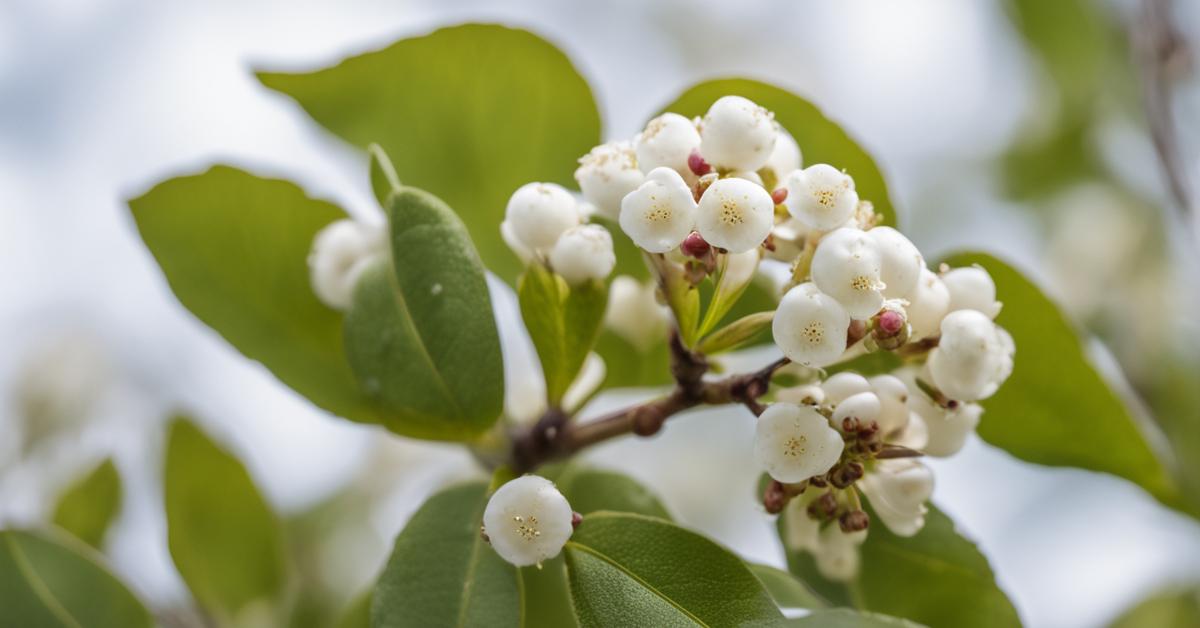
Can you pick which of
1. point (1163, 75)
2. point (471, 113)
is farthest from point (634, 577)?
point (1163, 75)

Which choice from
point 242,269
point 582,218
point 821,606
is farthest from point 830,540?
point 242,269

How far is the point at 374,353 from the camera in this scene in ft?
2.94

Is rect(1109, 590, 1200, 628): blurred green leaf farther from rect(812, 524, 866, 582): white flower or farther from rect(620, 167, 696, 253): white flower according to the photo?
rect(620, 167, 696, 253): white flower

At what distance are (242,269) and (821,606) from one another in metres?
0.62

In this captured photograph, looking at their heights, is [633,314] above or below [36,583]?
above

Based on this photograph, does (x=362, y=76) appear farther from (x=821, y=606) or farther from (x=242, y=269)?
(x=821, y=606)

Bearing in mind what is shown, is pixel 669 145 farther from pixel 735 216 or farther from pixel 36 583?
pixel 36 583

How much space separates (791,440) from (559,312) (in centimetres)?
23

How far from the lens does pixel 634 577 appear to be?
79 cm

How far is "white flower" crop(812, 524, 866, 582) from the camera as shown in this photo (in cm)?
94

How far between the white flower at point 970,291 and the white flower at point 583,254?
263 millimetres

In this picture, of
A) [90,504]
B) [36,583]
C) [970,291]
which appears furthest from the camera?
[90,504]

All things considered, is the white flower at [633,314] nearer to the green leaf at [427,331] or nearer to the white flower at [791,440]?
the green leaf at [427,331]

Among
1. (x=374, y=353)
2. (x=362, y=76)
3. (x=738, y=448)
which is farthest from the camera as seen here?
(x=738, y=448)
